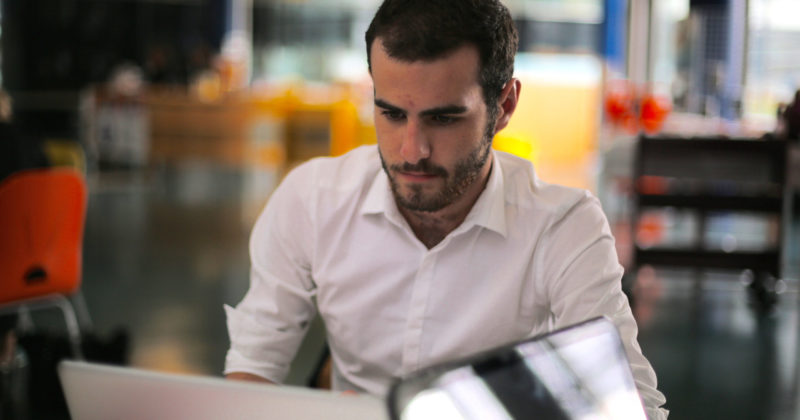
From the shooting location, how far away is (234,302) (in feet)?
6.99

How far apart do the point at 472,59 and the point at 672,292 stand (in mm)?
4391

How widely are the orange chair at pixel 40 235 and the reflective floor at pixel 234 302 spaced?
0.55 meters

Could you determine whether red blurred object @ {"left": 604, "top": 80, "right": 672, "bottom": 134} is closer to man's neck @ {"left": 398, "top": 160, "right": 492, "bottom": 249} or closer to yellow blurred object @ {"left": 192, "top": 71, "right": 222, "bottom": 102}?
man's neck @ {"left": 398, "top": 160, "right": 492, "bottom": 249}

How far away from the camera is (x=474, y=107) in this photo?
1.19m

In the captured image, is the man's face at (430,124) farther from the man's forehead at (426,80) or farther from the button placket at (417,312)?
the button placket at (417,312)

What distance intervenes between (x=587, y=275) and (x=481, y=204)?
206 mm

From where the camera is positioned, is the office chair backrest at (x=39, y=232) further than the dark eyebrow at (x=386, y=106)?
Yes

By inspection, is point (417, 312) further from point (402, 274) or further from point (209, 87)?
point (209, 87)

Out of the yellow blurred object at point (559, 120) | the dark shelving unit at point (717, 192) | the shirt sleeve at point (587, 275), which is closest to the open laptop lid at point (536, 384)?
the shirt sleeve at point (587, 275)

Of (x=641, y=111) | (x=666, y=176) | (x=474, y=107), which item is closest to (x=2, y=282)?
(x=474, y=107)

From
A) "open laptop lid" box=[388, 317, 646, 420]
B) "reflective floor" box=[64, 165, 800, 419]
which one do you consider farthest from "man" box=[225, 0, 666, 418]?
"reflective floor" box=[64, 165, 800, 419]

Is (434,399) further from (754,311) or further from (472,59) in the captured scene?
(754,311)

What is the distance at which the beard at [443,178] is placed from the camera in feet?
3.90

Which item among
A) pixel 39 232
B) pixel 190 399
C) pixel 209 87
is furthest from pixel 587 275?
pixel 209 87
